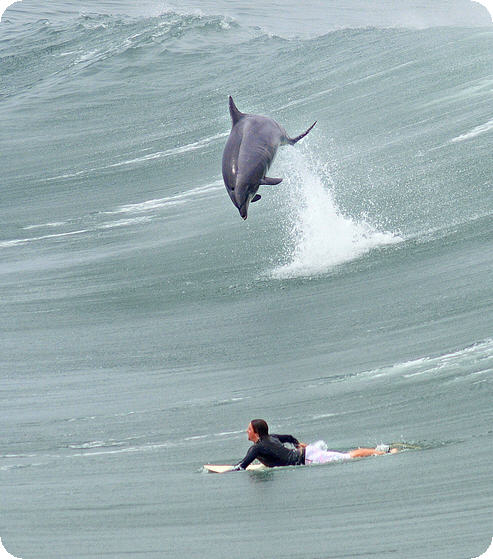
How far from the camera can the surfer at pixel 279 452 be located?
30.0 feet

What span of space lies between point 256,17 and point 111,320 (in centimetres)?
1950

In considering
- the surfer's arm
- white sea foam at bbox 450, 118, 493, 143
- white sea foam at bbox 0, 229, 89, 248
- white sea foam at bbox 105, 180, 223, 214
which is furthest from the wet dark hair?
white sea foam at bbox 105, 180, 223, 214

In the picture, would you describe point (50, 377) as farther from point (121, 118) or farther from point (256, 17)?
point (256, 17)

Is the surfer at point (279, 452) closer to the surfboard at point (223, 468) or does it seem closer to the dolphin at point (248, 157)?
the surfboard at point (223, 468)

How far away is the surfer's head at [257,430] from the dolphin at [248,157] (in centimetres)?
164

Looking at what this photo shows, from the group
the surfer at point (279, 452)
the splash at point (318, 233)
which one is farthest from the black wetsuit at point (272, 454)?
the splash at point (318, 233)

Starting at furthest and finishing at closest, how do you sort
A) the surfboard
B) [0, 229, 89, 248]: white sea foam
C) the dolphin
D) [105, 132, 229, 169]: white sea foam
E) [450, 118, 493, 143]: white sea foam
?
[105, 132, 229, 169]: white sea foam, [0, 229, 89, 248]: white sea foam, [450, 118, 493, 143]: white sea foam, the dolphin, the surfboard

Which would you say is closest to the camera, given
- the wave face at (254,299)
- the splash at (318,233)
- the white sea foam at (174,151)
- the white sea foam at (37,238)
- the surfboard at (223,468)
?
the wave face at (254,299)

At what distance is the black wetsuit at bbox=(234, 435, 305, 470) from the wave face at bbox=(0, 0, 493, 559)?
11 centimetres

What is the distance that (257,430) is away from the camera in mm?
9141

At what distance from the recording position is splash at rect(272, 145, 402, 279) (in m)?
14.9

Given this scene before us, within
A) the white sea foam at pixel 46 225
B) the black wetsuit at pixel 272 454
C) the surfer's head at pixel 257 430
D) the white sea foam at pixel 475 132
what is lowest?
the white sea foam at pixel 46 225

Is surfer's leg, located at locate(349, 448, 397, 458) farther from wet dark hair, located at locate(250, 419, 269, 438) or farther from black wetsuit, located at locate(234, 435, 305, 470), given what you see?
wet dark hair, located at locate(250, 419, 269, 438)

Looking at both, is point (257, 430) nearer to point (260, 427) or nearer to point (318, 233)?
point (260, 427)
